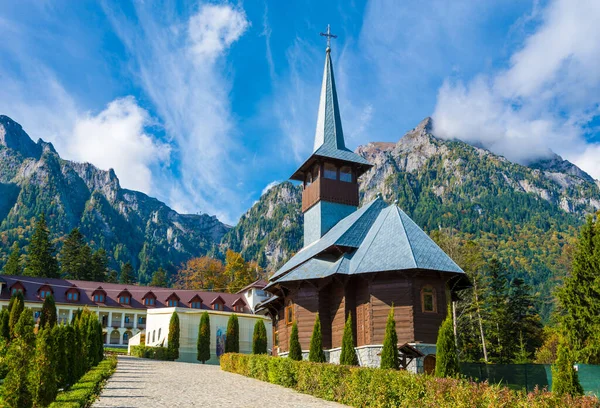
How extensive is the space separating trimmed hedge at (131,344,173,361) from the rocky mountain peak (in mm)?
159193

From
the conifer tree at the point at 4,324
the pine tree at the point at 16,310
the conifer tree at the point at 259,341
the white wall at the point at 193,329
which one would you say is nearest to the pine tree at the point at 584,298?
the conifer tree at the point at 259,341

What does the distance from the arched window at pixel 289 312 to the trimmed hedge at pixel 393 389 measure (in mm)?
7557

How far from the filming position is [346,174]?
35.8m

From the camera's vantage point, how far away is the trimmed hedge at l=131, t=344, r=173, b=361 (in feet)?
139

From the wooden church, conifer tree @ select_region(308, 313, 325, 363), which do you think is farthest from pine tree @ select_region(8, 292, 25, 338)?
conifer tree @ select_region(308, 313, 325, 363)

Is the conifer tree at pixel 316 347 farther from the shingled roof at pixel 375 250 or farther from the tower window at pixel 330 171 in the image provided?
the tower window at pixel 330 171

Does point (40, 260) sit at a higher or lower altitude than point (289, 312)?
higher

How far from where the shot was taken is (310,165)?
36.3 meters

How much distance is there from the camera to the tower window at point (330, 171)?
116ft

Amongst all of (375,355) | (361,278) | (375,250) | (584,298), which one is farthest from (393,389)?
(584,298)

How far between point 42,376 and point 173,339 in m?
32.2

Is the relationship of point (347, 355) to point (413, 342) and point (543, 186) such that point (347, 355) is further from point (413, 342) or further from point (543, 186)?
point (543, 186)

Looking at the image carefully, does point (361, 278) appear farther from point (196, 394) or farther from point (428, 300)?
point (196, 394)

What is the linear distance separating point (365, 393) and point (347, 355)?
658 centimetres
